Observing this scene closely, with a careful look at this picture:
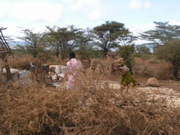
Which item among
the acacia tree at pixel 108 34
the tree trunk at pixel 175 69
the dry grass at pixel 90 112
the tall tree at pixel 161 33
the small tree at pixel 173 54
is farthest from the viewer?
the tall tree at pixel 161 33

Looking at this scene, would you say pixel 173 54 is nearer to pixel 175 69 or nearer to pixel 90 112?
pixel 175 69

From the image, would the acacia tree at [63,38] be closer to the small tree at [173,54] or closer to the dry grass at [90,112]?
the small tree at [173,54]

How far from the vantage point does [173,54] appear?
588 inches

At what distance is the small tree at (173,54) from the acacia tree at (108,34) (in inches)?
274

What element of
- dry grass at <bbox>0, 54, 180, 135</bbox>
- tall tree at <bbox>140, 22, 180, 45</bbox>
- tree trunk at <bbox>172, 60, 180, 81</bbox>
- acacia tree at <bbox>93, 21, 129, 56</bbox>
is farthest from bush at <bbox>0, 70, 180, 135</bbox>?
tall tree at <bbox>140, 22, 180, 45</bbox>

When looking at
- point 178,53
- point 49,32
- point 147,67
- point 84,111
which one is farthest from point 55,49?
point 84,111

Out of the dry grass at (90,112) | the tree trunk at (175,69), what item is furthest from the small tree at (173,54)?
the dry grass at (90,112)

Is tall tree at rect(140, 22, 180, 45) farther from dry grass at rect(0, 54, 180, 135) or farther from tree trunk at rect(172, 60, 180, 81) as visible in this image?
dry grass at rect(0, 54, 180, 135)

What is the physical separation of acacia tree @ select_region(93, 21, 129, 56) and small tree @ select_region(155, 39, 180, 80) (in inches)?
274

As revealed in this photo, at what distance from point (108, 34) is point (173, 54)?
9621 millimetres

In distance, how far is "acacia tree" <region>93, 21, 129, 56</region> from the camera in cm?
2298

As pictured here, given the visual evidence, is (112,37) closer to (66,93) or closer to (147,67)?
(147,67)

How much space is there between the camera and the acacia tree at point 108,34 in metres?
23.0

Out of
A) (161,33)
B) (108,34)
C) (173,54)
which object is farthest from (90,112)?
(161,33)
